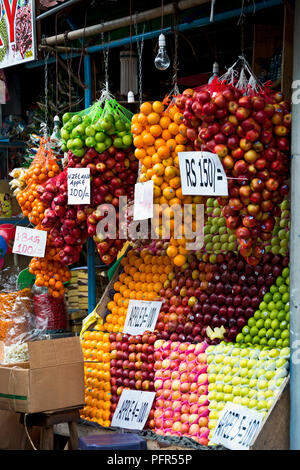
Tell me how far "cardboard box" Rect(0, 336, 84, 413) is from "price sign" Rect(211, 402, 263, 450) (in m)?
0.82

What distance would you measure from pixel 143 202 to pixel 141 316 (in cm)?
76

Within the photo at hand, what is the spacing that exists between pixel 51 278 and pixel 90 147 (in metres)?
1.21

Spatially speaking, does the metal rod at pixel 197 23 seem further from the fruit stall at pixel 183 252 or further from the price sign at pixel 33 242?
the price sign at pixel 33 242

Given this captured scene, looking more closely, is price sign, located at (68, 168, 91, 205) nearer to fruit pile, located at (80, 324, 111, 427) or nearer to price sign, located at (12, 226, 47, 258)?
price sign, located at (12, 226, 47, 258)

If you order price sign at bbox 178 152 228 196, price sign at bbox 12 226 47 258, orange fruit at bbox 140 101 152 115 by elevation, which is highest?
orange fruit at bbox 140 101 152 115

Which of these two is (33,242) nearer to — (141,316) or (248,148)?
(141,316)

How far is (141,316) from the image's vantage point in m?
3.90

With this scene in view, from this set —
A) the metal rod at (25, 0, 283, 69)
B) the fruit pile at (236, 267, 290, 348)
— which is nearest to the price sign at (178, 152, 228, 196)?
the fruit pile at (236, 267, 290, 348)

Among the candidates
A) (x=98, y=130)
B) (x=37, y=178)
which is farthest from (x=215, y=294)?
(x=37, y=178)

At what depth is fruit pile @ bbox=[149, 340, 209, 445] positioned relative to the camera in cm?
337

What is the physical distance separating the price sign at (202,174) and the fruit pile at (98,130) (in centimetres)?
71

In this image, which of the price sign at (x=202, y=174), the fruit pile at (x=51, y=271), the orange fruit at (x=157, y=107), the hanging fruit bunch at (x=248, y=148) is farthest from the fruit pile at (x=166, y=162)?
the fruit pile at (x=51, y=271)
